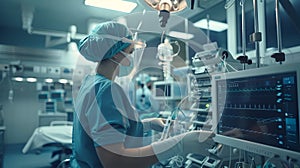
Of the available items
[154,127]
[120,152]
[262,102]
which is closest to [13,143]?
[154,127]

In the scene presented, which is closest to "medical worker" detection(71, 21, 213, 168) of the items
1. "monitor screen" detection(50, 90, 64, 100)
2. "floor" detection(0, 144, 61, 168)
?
"floor" detection(0, 144, 61, 168)

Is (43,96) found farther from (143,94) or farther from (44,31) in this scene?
(143,94)

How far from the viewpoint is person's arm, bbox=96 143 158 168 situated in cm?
80

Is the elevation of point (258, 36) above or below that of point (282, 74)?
above

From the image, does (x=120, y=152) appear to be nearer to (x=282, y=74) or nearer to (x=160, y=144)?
(x=160, y=144)

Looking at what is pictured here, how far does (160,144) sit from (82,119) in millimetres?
347

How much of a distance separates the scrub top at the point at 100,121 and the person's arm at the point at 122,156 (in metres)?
0.03

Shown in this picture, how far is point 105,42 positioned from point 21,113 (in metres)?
4.40

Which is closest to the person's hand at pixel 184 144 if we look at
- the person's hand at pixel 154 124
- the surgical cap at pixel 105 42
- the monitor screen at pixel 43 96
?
the person's hand at pixel 154 124

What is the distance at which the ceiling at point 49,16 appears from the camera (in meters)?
2.42

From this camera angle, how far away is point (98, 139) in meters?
0.81

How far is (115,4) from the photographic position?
2.14 m

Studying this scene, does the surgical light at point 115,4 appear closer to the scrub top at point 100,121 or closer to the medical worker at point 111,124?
the medical worker at point 111,124

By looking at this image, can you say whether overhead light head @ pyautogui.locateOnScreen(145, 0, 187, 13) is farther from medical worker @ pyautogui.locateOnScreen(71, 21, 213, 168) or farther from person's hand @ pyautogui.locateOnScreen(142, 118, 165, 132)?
person's hand @ pyautogui.locateOnScreen(142, 118, 165, 132)
